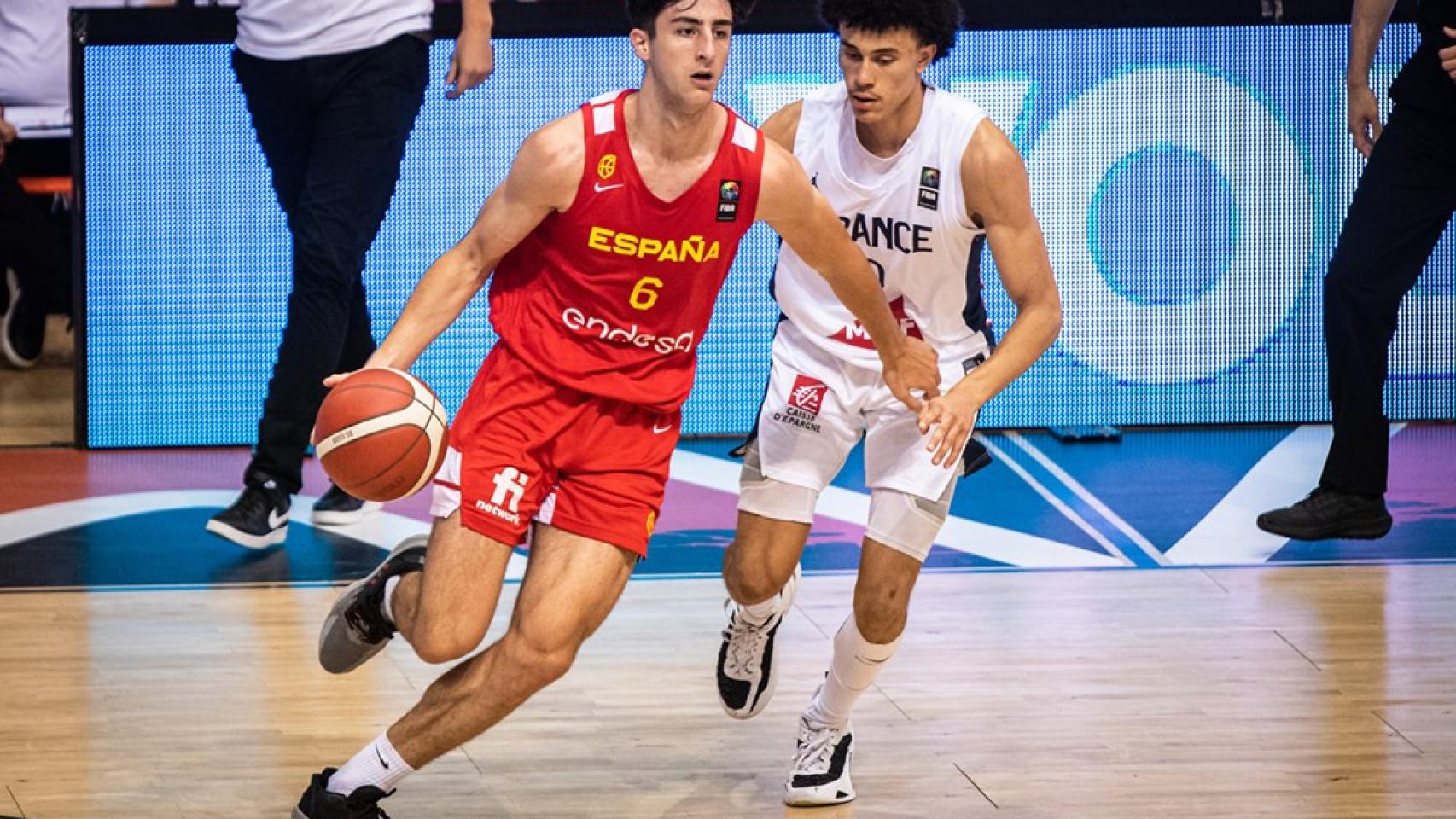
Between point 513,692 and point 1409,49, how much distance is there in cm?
521

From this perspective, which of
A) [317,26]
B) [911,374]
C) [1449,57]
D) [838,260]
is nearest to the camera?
[838,260]

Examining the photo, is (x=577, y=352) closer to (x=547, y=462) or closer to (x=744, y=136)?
(x=547, y=462)

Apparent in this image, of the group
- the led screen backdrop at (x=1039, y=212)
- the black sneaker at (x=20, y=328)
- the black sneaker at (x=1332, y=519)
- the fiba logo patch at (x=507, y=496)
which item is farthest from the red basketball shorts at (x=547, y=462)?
the black sneaker at (x=20, y=328)

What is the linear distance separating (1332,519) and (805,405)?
8.06 feet

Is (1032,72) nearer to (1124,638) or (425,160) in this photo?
(425,160)

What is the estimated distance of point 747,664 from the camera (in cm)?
470


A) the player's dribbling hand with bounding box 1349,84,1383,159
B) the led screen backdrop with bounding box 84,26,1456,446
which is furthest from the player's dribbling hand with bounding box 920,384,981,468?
the led screen backdrop with bounding box 84,26,1456,446

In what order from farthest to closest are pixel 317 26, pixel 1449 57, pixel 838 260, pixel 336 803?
1. pixel 317 26
2. pixel 1449 57
3. pixel 838 260
4. pixel 336 803

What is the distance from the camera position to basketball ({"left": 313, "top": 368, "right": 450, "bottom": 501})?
3811 millimetres

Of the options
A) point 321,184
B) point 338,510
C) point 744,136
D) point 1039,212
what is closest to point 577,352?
point 744,136

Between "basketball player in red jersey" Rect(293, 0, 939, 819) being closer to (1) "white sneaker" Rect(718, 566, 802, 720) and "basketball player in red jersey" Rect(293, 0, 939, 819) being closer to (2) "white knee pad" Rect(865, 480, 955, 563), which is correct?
(2) "white knee pad" Rect(865, 480, 955, 563)

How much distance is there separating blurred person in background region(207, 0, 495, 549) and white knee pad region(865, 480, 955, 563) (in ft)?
7.70

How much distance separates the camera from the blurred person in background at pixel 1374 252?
6.29 metres

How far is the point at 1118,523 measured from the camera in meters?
6.71
